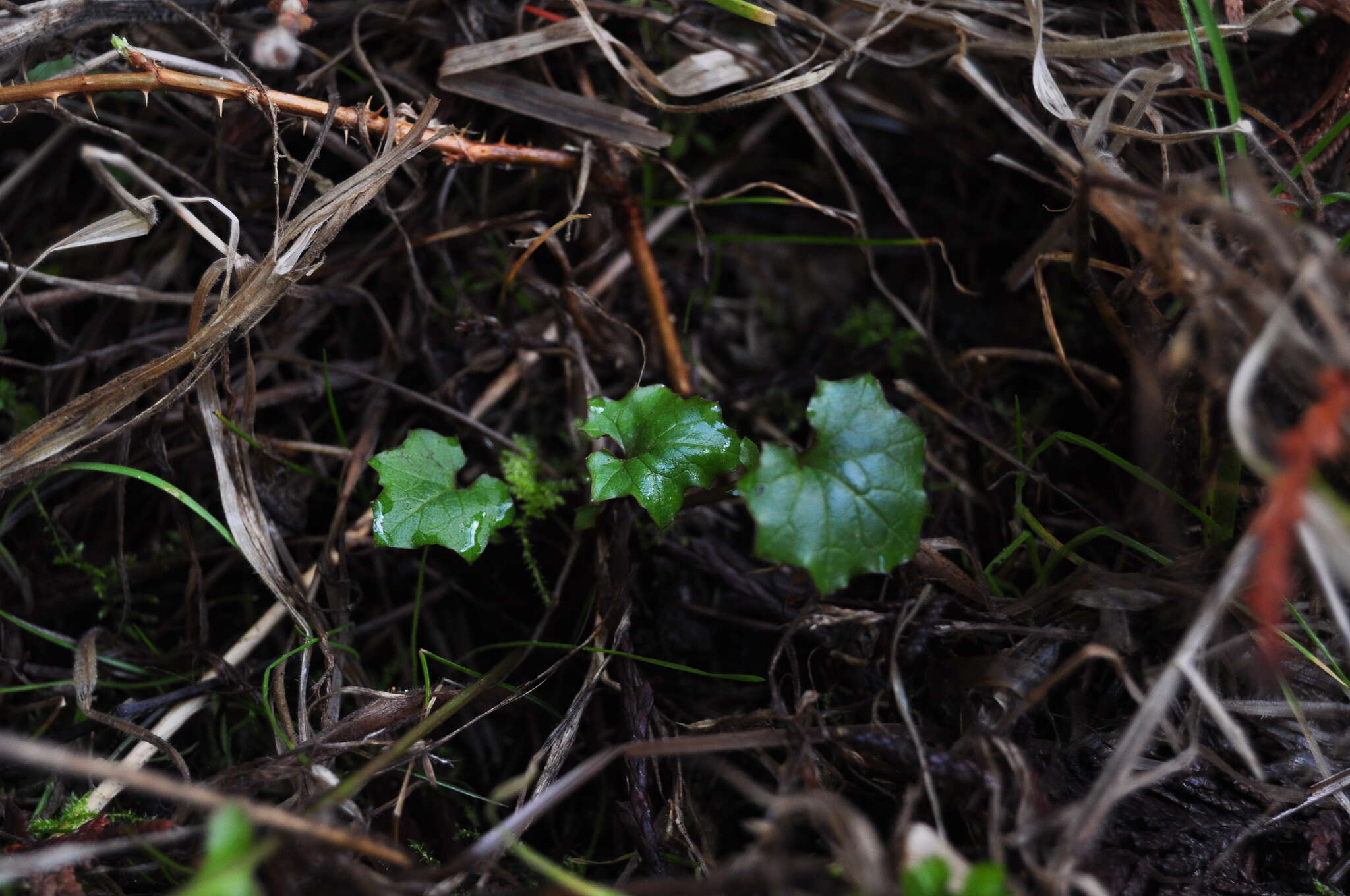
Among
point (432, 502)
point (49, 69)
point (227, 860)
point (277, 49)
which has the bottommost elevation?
point (432, 502)

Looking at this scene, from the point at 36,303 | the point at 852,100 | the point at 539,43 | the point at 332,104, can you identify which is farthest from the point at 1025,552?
the point at 36,303

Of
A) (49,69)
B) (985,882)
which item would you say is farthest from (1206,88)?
(49,69)

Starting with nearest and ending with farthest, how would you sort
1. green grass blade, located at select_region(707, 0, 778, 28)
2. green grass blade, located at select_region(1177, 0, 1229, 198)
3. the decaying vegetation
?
the decaying vegetation, green grass blade, located at select_region(1177, 0, 1229, 198), green grass blade, located at select_region(707, 0, 778, 28)

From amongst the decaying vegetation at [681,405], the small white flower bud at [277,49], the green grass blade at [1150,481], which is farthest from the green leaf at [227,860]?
the green grass blade at [1150,481]

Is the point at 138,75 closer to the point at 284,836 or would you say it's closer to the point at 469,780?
the point at 284,836

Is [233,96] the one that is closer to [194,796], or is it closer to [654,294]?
[654,294]

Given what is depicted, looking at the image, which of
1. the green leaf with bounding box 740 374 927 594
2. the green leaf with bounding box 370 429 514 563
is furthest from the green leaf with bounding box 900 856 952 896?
the green leaf with bounding box 370 429 514 563

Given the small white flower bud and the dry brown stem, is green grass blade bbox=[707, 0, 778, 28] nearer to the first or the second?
the dry brown stem

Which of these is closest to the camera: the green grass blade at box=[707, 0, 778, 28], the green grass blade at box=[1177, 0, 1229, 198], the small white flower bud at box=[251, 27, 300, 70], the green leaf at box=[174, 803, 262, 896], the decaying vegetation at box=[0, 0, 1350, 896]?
the green leaf at box=[174, 803, 262, 896]
